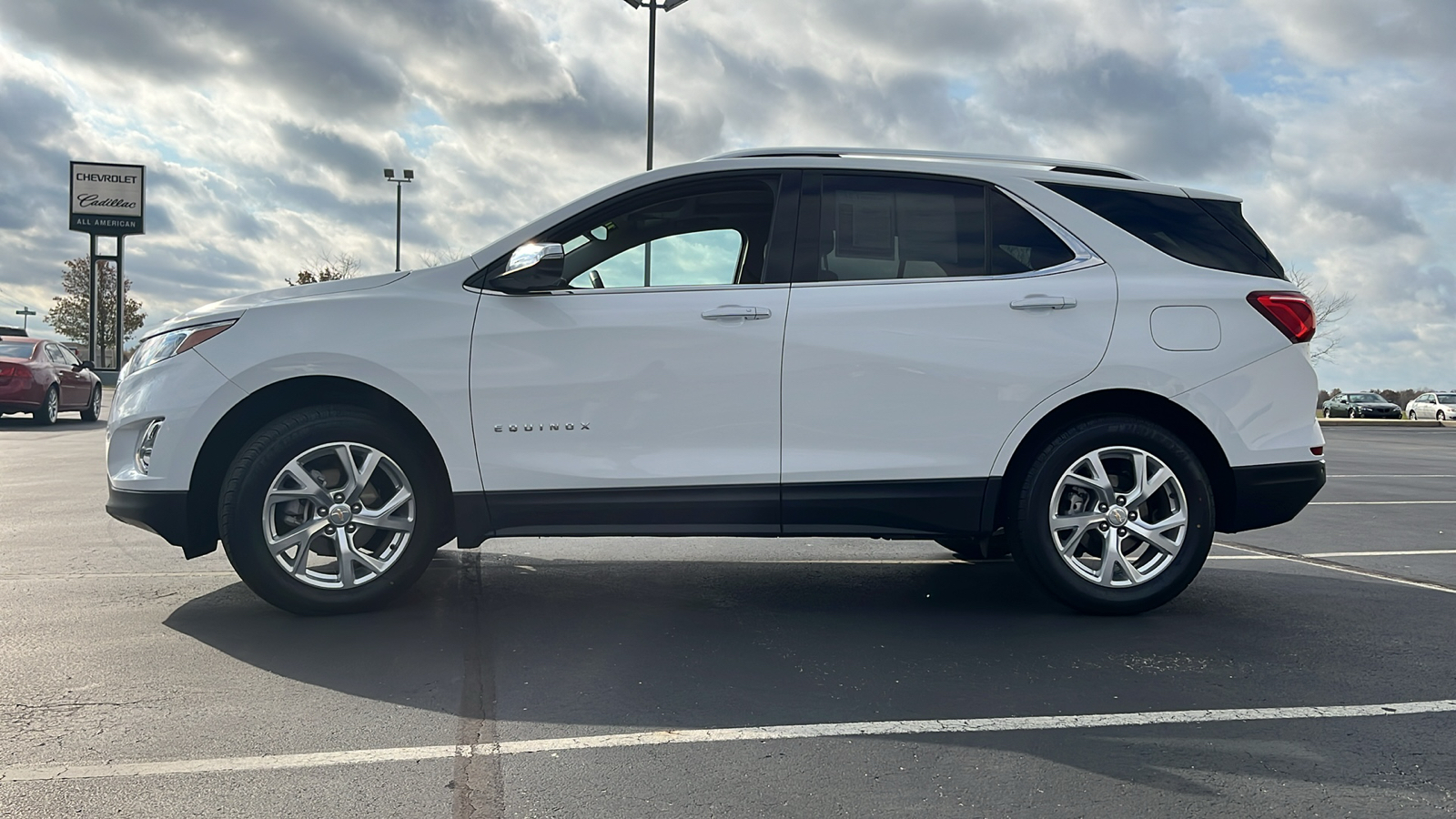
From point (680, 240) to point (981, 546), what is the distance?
2.36 metres

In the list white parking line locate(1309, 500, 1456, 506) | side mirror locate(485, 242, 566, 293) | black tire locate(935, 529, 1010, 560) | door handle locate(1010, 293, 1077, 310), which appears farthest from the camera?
white parking line locate(1309, 500, 1456, 506)

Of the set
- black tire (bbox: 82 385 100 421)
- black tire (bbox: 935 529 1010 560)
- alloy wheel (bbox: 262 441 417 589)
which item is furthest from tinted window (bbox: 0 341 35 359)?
black tire (bbox: 935 529 1010 560)

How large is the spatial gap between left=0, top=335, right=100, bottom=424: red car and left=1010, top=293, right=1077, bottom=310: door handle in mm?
18180

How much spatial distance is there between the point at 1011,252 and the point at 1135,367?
0.73 meters

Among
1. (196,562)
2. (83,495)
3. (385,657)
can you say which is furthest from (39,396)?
(385,657)

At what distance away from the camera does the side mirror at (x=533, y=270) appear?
14.5 ft

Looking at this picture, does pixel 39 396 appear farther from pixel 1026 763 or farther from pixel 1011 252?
pixel 1026 763

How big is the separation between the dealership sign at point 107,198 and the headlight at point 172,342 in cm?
4920

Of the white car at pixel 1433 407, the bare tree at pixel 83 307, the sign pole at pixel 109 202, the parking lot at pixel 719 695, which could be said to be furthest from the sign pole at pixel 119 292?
the white car at pixel 1433 407

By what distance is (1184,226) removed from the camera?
4820mm

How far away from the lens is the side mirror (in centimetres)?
442

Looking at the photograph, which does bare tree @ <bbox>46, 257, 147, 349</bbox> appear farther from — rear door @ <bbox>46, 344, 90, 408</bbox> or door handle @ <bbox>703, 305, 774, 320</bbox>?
door handle @ <bbox>703, 305, 774, 320</bbox>

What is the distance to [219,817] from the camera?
2.49m

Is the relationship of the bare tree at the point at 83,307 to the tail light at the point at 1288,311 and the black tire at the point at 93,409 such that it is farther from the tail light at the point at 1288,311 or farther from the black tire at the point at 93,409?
the tail light at the point at 1288,311
